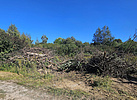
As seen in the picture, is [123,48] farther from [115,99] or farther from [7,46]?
[7,46]

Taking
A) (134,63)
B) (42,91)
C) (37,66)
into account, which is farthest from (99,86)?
(37,66)

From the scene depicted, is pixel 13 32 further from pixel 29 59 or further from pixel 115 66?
pixel 115 66

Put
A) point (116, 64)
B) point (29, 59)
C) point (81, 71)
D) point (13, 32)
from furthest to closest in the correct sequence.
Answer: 1. point (13, 32)
2. point (29, 59)
3. point (81, 71)
4. point (116, 64)

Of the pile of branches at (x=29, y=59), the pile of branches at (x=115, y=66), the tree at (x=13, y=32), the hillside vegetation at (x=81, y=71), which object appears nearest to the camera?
the hillside vegetation at (x=81, y=71)

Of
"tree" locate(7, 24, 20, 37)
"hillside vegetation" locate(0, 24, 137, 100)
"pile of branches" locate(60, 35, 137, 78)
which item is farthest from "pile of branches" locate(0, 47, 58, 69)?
"tree" locate(7, 24, 20, 37)

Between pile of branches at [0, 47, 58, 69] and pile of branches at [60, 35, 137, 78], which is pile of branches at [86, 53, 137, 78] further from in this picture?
pile of branches at [0, 47, 58, 69]

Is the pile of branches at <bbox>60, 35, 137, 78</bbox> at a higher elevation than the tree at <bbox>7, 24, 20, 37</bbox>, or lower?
lower

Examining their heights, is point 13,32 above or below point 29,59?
above

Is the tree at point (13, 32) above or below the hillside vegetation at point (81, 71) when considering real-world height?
above

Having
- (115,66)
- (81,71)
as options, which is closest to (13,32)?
(81,71)

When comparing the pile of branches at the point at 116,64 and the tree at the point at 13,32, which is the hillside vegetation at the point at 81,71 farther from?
the tree at the point at 13,32

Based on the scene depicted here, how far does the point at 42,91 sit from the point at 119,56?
4.61 meters

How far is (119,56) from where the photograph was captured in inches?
208

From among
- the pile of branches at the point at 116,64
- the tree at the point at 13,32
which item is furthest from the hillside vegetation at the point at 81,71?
the tree at the point at 13,32
